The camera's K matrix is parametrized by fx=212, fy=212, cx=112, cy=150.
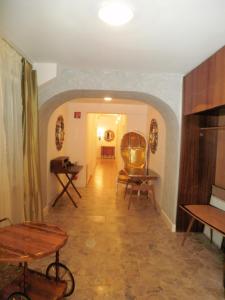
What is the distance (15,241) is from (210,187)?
2.61 m

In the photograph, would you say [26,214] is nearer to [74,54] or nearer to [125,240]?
[125,240]

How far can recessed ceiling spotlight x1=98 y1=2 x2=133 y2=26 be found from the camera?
56.6 inches

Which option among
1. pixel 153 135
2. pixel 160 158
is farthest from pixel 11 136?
pixel 153 135

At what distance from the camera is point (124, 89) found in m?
2.91

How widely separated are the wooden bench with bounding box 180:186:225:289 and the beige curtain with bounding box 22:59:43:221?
1.89 meters

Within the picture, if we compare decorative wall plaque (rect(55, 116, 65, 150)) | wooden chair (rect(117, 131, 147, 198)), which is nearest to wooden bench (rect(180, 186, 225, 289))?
wooden chair (rect(117, 131, 147, 198))

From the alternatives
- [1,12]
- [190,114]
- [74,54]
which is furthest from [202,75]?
[1,12]

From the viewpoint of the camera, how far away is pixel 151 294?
1869mm

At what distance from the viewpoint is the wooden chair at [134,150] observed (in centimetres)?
546

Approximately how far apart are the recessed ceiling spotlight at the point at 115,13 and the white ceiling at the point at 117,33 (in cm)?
4

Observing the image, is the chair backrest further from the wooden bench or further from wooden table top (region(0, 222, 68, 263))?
wooden table top (region(0, 222, 68, 263))

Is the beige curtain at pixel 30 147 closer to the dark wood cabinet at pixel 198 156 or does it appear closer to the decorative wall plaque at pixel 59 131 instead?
the decorative wall plaque at pixel 59 131

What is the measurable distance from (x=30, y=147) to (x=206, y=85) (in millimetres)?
2114

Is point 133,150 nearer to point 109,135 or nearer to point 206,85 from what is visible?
point 206,85
